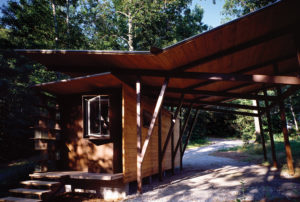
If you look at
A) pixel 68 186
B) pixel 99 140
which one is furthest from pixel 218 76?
pixel 68 186

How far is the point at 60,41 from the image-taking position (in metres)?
12.9

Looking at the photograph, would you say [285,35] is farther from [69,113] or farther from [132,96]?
[69,113]

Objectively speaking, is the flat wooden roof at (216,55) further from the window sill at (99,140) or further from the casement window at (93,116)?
the window sill at (99,140)

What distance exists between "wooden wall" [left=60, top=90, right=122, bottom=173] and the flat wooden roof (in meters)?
0.84

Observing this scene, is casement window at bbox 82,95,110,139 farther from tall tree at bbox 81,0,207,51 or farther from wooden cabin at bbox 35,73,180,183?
tall tree at bbox 81,0,207,51

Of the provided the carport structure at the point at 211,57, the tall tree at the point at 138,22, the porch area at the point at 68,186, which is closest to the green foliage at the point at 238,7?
the tall tree at the point at 138,22

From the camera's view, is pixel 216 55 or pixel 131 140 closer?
pixel 216 55

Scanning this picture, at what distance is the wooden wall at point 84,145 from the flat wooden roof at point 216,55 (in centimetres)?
84

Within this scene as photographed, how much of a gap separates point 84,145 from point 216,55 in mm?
4292

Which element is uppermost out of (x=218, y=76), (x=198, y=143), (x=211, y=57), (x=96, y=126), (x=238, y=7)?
(x=238, y=7)

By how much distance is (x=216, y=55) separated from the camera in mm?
4684

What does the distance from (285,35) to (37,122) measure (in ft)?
22.3

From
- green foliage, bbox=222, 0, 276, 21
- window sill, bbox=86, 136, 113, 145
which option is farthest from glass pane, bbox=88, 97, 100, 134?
green foliage, bbox=222, 0, 276, 21

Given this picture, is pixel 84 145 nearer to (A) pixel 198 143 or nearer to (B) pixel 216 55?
(B) pixel 216 55
